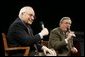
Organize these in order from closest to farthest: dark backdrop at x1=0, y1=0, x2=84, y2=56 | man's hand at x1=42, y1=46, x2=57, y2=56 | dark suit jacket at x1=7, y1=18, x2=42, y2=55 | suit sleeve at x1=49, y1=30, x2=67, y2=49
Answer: dark suit jacket at x1=7, y1=18, x2=42, y2=55
man's hand at x1=42, y1=46, x2=57, y2=56
suit sleeve at x1=49, y1=30, x2=67, y2=49
dark backdrop at x1=0, y1=0, x2=84, y2=56

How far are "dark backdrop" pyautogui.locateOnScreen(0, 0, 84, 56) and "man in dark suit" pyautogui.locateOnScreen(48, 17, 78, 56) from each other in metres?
2.07

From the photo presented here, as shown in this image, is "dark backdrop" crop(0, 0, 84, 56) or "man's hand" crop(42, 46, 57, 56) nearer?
"man's hand" crop(42, 46, 57, 56)

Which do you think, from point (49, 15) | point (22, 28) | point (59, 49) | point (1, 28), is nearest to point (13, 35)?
point (22, 28)

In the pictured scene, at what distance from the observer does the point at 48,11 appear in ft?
27.2

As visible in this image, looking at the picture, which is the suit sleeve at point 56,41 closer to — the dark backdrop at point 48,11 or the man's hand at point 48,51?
the man's hand at point 48,51

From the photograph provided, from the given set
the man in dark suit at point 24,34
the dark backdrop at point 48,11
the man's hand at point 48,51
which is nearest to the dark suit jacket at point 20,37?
the man in dark suit at point 24,34

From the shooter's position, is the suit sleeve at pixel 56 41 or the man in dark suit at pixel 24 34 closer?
the man in dark suit at pixel 24 34

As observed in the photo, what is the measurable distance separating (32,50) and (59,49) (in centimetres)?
78

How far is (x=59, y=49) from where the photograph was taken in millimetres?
5859

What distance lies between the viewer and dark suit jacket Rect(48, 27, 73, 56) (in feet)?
19.0

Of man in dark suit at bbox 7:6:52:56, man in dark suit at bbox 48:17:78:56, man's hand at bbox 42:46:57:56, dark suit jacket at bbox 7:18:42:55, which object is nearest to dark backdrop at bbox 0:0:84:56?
man in dark suit at bbox 48:17:78:56

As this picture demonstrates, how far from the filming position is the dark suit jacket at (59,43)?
579 centimetres

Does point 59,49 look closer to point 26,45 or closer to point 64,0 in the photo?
point 26,45

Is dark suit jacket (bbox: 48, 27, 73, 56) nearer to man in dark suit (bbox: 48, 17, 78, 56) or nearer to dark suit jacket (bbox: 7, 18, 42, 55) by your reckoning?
man in dark suit (bbox: 48, 17, 78, 56)
